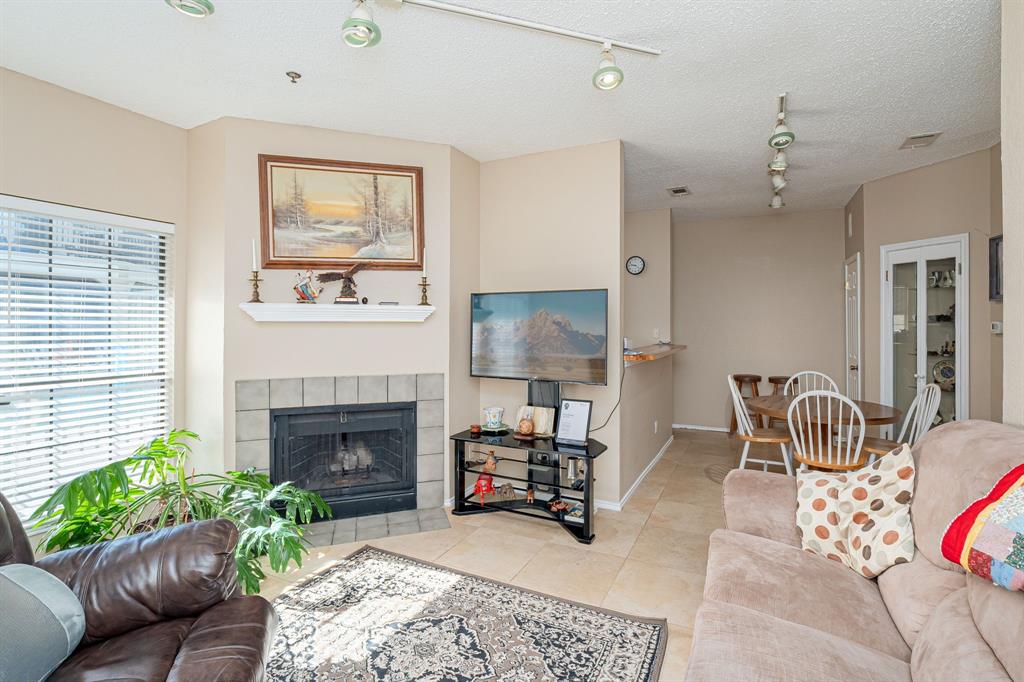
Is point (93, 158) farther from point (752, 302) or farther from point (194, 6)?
point (752, 302)

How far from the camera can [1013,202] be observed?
174 cm

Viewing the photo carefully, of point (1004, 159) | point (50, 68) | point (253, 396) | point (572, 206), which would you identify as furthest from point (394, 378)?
point (1004, 159)

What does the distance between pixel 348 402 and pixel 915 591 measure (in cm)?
298

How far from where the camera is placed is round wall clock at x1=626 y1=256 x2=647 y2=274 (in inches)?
218

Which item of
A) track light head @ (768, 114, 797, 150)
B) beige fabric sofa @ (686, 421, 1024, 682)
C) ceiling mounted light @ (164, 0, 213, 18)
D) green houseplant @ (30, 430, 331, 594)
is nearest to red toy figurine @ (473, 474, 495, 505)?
green houseplant @ (30, 430, 331, 594)

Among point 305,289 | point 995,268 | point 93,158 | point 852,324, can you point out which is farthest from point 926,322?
point 93,158

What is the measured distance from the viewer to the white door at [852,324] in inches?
183

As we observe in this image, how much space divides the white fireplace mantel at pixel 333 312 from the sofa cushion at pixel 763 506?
216 centimetres

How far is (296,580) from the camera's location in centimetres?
250

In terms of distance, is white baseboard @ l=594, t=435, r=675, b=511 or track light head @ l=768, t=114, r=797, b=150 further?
white baseboard @ l=594, t=435, r=675, b=511

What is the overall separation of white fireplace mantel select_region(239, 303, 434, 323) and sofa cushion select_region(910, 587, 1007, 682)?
2824 millimetres

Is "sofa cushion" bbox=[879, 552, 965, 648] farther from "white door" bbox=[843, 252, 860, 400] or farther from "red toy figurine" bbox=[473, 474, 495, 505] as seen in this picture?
"white door" bbox=[843, 252, 860, 400]

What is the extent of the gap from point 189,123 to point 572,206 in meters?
2.58

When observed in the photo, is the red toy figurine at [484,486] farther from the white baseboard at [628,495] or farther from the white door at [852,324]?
the white door at [852,324]
